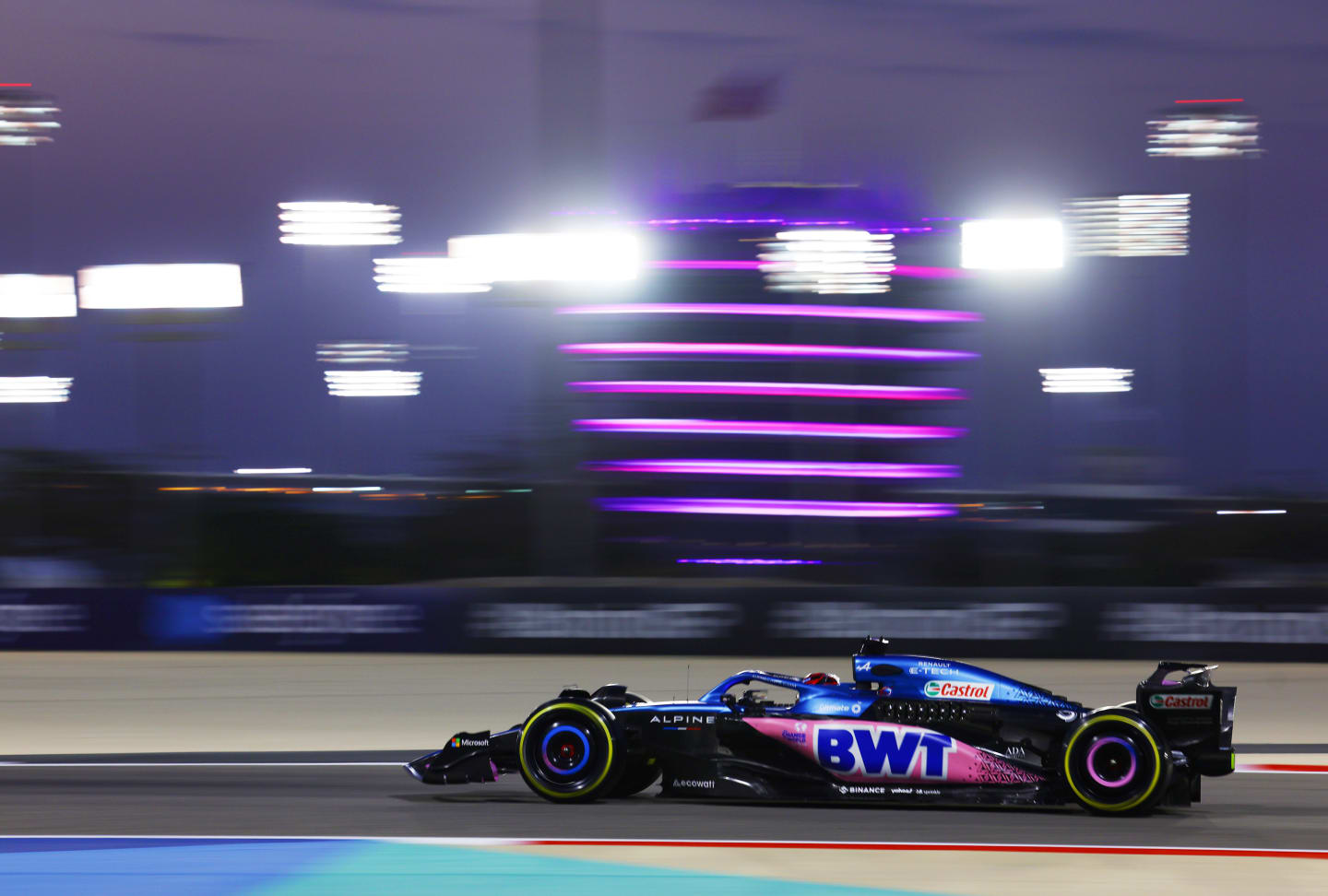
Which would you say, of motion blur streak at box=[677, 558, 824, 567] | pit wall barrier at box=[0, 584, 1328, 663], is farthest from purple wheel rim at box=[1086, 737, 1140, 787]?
motion blur streak at box=[677, 558, 824, 567]

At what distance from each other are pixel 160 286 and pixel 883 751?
32.1 meters

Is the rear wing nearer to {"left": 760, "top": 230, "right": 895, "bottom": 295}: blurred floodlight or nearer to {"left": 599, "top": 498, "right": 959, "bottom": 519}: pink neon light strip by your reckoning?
{"left": 760, "top": 230, "right": 895, "bottom": 295}: blurred floodlight

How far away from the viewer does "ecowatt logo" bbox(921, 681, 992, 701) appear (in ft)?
24.0

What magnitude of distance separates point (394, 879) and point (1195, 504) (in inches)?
3005

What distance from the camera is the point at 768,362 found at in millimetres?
55344

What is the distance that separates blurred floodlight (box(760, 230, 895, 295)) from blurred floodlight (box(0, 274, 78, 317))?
23627 mm

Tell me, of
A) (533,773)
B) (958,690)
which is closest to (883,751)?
(958,690)

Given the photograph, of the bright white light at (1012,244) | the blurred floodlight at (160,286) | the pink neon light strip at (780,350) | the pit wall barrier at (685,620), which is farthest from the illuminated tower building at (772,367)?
the pit wall barrier at (685,620)

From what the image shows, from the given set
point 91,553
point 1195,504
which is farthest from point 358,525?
point 1195,504

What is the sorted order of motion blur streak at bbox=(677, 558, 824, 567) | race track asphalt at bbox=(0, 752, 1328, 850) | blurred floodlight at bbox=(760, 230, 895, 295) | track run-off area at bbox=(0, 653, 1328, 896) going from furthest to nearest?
motion blur streak at bbox=(677, 558, 824, 567) → blurred floodlight at bbox=(760, 230, 895, 295) → race track asphalt at bbox=(0, 752, 1328, 850) → track run-off area at bbox=(0, 653, 1328, 896)

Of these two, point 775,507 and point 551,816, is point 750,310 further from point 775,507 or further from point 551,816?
point 551,816

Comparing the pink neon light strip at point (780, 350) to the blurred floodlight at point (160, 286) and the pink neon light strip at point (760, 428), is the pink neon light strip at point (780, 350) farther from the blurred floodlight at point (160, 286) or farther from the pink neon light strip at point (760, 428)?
the blurred floodlight at point (160, 286)

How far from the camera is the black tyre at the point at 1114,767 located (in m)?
7.09

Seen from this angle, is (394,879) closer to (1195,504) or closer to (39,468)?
(39,468)
